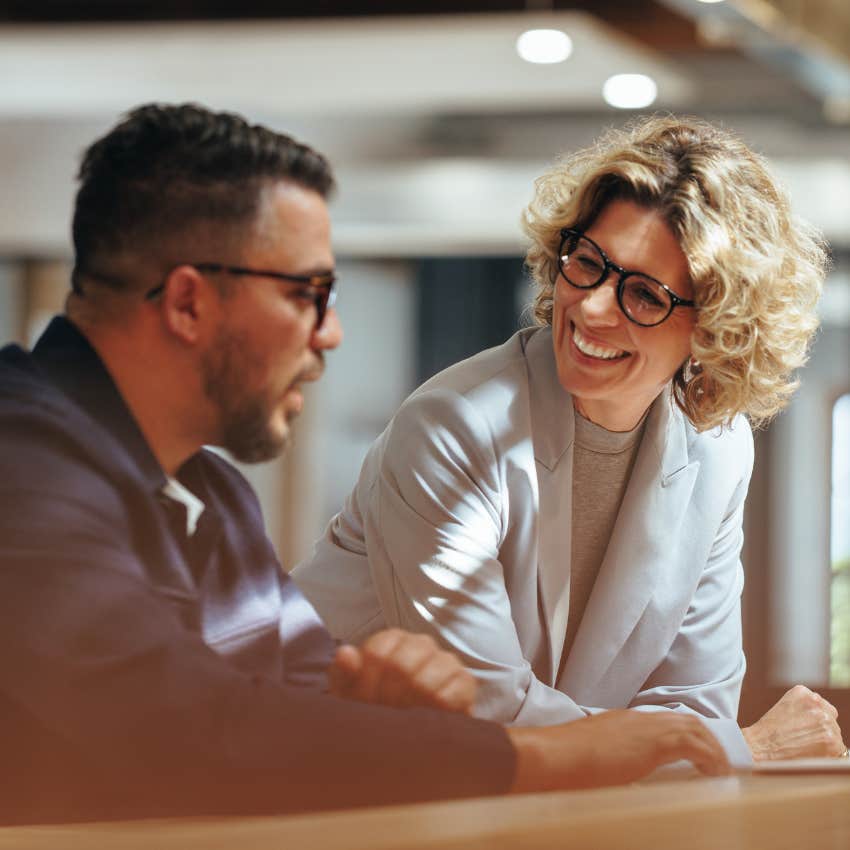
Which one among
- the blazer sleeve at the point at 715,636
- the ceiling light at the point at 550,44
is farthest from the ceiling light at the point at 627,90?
the blazer sleeve at the point at 715,636

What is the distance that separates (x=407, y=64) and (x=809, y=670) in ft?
2.90

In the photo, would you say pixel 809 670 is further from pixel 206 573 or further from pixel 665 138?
pixel 206 573

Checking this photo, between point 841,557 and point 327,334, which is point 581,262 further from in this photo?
point 841,557

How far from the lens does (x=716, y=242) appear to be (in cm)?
94

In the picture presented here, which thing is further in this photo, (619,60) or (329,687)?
(619,60)

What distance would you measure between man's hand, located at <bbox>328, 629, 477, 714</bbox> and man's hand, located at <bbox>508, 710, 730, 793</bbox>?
5 cm

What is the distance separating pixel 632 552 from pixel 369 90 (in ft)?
2.13

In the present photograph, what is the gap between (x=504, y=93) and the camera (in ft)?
5.15

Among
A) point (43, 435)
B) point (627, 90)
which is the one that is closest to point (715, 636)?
point (43, 435)

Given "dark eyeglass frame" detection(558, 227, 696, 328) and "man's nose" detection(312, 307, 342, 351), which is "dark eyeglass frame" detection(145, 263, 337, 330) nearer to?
"man's nose" detection(312, 307, 342, 351)

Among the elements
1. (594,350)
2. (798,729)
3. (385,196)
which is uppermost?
(385,196)

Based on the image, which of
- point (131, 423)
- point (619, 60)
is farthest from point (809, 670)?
point (619, 60)

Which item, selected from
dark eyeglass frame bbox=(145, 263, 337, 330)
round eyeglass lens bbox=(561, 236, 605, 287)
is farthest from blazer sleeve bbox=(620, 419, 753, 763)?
dark eyeglass frame bbox=(145, 263, 337, 330)

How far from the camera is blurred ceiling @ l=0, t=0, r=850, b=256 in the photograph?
1008 mm
